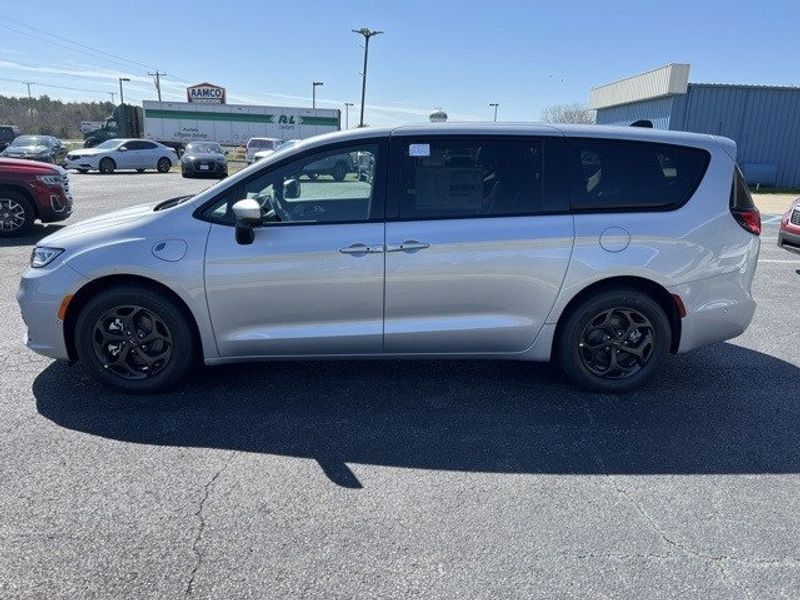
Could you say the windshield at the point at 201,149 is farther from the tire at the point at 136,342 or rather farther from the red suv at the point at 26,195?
the tire at the point at 136,342

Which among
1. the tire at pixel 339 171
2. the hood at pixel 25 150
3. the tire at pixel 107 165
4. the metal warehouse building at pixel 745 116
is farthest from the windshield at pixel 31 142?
the tire at pixel 339 171

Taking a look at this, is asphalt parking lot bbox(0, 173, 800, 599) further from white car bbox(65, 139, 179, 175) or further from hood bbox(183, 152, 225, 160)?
white car bbox(65, 139, 179, 175)

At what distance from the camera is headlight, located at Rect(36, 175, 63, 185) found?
990 cm

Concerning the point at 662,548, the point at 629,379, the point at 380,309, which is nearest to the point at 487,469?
the point at 662,548

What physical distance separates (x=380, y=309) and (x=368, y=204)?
69 cm

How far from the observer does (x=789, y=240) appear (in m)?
8.26

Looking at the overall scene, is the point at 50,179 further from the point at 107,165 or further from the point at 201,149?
the point at 107,165

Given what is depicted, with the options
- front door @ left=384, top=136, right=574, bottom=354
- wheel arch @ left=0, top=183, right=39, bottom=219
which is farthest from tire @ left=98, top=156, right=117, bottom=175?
front door @ left=384, top=136, right=574, bottom=354

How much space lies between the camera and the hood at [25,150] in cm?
2528

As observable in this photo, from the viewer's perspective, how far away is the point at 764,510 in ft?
9.80

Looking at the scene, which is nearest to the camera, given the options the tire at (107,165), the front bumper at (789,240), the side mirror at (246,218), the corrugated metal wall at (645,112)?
the side mirror at (246,218)

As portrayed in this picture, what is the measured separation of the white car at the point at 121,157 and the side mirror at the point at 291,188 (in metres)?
27.0

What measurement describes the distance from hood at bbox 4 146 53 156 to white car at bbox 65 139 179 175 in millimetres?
1249

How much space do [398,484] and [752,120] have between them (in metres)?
28.5
